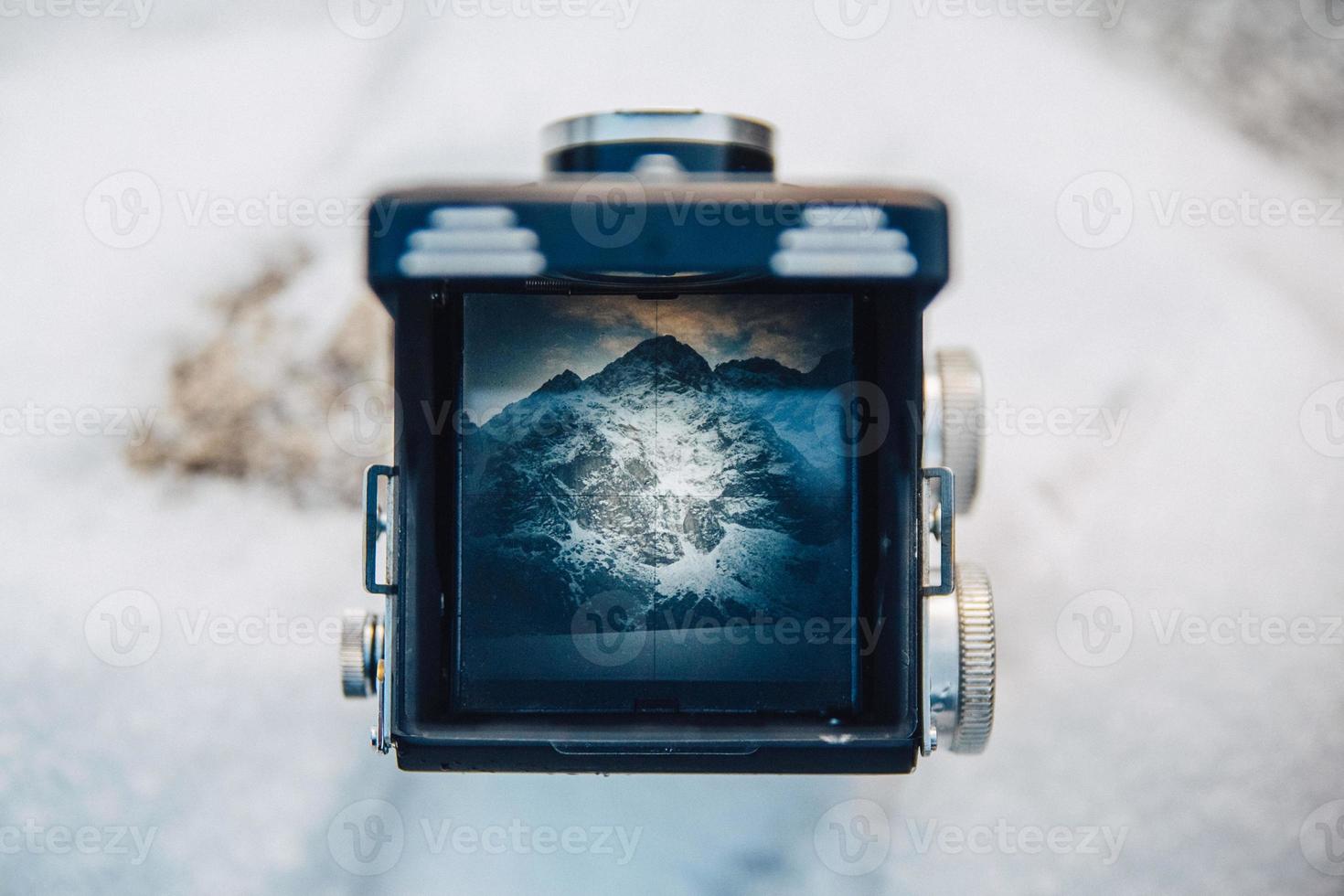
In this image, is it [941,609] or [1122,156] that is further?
[1122,156]

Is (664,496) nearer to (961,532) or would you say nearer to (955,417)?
(955,417)

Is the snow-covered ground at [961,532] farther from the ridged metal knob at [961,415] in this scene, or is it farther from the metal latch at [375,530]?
the metal latch at [375,530]

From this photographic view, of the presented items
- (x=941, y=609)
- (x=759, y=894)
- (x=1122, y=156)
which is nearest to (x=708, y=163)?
(x=941, y=609)

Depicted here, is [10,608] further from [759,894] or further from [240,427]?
[759,894]

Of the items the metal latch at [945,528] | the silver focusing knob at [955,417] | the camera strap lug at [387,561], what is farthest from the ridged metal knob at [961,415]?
the camera strap lug at [387,561]

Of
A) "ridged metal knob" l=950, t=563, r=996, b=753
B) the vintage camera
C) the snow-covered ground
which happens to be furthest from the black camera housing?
the snow-covered ground

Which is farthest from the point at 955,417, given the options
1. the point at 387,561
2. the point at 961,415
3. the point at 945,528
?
the point at 387,561
